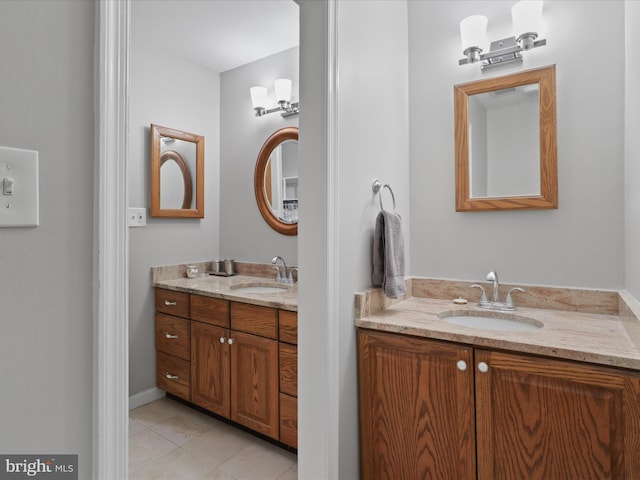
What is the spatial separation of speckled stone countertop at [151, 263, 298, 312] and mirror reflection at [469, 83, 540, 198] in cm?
119

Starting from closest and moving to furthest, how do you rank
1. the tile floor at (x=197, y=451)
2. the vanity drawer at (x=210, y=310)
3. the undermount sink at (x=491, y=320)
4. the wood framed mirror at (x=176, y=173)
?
1. the undermount sink at (x=491, y=320)
2. the tile floor at (x=197, y=451)
3. the vanity drawer at (x=210, y=310)
4. the wood framed mirror at (x=176, y=173)

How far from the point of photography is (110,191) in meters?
0.63

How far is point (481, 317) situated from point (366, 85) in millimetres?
1189

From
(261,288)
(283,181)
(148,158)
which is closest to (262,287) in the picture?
(261,288)

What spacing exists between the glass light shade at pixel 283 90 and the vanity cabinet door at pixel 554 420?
2.10m

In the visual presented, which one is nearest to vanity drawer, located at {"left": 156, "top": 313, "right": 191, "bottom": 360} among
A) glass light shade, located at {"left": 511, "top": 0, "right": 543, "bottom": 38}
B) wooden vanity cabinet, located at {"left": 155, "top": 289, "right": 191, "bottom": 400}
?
wooden vanity cabinet, located at {"left": 155, "top": 289, "right": 191, "bottom": 400}

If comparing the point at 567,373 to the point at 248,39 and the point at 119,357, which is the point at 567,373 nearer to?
the point at 119,357

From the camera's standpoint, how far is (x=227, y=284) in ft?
8.26

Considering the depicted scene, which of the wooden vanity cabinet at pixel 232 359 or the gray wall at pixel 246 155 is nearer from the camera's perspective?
the wooden vanity cabinet at pixel 232 359

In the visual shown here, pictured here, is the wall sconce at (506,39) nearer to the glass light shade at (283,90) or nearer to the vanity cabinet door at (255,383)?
the glass light shade at (283,90)

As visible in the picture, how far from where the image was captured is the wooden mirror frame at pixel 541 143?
5.63 ft

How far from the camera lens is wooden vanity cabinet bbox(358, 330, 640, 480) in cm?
112

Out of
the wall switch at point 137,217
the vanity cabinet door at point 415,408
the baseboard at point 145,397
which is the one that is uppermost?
the wall switch at point 137,217

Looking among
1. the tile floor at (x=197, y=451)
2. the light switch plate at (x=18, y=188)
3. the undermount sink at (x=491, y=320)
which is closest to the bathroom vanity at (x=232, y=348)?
the tile floor at (x=197, y=451)
